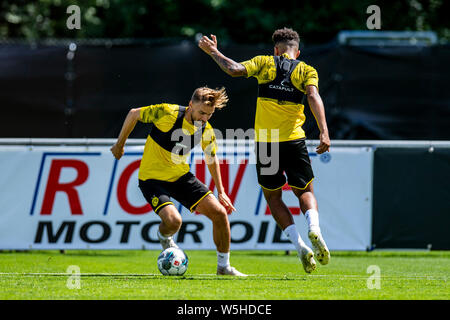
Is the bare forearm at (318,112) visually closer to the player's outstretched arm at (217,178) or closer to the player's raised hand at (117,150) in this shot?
the player's outstretched arm at (217,178)

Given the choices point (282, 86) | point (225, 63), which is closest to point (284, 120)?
point (282, 86)

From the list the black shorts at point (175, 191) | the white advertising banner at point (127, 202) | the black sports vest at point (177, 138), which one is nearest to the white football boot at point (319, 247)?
the black shorts at point (175, 191)

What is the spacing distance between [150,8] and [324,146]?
→ 53.3 feet

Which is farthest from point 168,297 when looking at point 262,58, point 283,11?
point 283,11

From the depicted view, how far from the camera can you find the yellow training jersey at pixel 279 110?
302 inches

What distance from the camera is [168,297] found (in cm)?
596

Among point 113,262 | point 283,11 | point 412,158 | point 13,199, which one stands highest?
point 283,11

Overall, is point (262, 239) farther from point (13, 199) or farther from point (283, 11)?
point (283, 11)

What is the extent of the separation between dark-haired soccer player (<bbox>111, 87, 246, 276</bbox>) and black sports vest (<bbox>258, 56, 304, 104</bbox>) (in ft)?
1.49

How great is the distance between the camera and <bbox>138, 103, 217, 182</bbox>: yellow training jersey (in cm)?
793

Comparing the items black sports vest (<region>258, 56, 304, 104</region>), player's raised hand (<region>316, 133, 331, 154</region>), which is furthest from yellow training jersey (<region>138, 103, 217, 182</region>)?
player's raised hand (<region>316, 133, 331, 154</region>)

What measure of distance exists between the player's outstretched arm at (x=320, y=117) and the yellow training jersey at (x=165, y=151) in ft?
3.73

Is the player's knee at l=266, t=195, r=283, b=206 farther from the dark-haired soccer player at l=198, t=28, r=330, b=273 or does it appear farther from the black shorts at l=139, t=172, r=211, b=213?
the black shorts at l=139, t=172, r=211, b=213

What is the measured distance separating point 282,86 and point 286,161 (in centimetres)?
75
